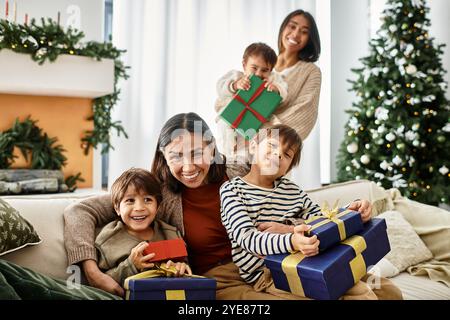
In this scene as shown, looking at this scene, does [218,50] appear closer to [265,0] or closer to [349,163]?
[265,0]

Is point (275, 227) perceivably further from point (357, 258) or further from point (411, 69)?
point (411, 69)

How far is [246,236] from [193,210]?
0.88ft

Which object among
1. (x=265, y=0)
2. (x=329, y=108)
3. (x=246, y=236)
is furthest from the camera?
(x=329, y=108)

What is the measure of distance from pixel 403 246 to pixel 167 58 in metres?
2.74

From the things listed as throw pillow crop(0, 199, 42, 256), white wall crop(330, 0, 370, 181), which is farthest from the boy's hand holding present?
white wall crop(330, 0, 370, 181)

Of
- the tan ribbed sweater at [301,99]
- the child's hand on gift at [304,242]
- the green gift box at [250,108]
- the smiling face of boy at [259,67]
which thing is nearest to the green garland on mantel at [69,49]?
the smiling face of boy at [259,67]

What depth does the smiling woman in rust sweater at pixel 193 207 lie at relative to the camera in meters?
1.43

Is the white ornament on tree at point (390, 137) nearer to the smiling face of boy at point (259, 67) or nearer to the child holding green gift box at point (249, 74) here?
the child holding green gift box at point (249, 74)

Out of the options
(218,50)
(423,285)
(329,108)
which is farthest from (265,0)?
(423,285)

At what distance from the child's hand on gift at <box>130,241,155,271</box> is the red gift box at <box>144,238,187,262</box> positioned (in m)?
0.01

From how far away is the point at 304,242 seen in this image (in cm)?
123

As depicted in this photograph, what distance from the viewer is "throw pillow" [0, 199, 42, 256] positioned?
1240 mm

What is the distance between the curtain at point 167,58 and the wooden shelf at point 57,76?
1.76 ft

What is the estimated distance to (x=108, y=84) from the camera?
11.1 feet
